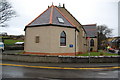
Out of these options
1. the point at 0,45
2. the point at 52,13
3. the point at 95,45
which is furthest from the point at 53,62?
the point at 95,45

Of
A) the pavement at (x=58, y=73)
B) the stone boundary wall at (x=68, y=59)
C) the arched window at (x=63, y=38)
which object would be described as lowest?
the pavement at (x=58, y=73)

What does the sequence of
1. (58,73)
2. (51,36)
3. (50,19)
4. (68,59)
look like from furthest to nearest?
(50,19)
(51,36)
(68,59)
(58,73)

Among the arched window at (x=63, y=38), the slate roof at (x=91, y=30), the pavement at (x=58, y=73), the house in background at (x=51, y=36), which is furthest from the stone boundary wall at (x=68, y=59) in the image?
the slate roof at (x=91, y=30)

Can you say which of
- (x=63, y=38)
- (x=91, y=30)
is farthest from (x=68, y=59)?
(x=91, y=30)

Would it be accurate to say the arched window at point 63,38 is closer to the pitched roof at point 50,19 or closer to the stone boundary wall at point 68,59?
the pitched roof at point 50,19

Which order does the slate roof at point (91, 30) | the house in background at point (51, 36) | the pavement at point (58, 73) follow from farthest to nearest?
the slate roof at point (91, 30)
the house in background at point (51, 36)
the pavement at point (58, 73)

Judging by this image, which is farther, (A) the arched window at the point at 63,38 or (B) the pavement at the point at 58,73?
(A) the arched window at the point at 63,38

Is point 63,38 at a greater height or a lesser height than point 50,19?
lesser

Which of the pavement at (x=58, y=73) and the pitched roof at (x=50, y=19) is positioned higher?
the pitched roof at (x=50, y=19)

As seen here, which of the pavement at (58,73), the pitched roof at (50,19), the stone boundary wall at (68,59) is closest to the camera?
the pavement at (58,73)

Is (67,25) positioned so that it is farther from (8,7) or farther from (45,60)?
(8,7)

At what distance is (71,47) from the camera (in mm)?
22250

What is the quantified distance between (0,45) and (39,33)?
13.8 metres

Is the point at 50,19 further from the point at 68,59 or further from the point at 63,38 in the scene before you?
the point at 68,59
